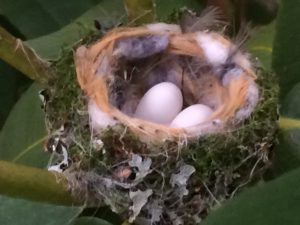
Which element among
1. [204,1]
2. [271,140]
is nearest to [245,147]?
[271,140]

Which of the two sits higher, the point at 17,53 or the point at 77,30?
the point at 17,53

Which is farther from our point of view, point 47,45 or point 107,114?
point 47,45

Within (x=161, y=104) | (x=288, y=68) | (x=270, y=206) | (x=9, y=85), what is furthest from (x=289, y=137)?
(x=9, y=85)

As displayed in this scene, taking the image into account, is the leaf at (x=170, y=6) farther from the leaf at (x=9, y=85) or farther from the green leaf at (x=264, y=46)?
the leaf at (x=9, y=85)

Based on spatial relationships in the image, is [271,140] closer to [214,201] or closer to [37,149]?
[214,201]

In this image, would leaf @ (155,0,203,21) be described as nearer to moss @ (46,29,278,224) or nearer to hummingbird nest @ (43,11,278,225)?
hummingbird nest @ (43,11,278,225)

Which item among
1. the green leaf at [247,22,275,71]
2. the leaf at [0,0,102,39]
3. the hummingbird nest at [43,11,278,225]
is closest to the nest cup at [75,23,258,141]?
the hummingbird nest at [43,11,278,225]

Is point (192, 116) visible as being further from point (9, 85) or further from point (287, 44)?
point (9, 85)
